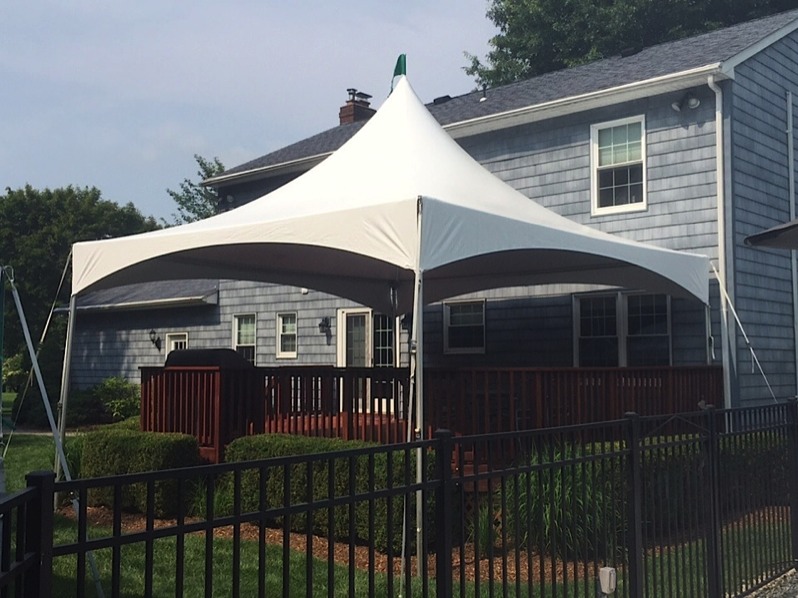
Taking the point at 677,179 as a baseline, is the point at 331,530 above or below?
below

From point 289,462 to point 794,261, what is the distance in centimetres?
1187

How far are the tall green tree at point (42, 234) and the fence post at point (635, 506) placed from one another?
2503 centimetres

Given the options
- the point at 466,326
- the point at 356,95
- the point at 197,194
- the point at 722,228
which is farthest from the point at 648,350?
the point at 197,194

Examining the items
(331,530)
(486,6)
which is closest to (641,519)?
(331,530)

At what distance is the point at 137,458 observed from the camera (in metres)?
9.26

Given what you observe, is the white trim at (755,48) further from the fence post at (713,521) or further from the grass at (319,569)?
the fence post at (713,521)

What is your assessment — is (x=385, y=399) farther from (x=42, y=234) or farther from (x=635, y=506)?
(x=42, y=234)

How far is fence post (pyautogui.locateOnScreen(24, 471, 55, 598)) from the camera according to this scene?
7.41 ft

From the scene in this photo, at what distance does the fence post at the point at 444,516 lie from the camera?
344 centimetres

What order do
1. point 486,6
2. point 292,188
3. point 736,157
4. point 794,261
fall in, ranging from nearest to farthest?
point 292,188
point 736,157
point 794,261
point 486,6

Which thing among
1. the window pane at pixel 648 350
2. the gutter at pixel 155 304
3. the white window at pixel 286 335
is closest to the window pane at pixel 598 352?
the window pane at pixel 648 350

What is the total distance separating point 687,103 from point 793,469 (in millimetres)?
6995

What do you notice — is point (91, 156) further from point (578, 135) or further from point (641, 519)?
point (641, 519)

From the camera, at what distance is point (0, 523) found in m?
2.28
